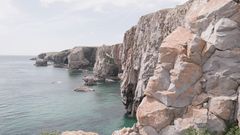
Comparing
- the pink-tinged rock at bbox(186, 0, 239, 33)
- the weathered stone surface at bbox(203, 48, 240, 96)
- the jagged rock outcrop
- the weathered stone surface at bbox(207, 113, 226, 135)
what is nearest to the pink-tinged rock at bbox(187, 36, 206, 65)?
the weathered stone surface at bbox(203, 48, 240, 96)

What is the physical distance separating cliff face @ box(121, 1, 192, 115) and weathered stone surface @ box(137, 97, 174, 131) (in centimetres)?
3018

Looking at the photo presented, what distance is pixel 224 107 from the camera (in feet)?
141

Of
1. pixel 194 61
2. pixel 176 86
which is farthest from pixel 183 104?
pixel 194 61

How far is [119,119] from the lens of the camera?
282 ft

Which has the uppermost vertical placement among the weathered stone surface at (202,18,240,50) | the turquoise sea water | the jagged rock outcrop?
the weathered stone surface at (202,18,240,50)

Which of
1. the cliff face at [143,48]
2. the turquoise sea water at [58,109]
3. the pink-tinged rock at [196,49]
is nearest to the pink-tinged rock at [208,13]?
the pink-tinged rock at [196,49]

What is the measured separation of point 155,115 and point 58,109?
192 feet

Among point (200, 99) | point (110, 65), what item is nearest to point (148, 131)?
point (200, 99)

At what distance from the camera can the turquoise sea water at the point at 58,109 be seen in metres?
80.2

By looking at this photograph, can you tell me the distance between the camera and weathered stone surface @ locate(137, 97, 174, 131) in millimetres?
44875

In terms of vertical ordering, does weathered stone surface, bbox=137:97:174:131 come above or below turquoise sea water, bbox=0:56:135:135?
above

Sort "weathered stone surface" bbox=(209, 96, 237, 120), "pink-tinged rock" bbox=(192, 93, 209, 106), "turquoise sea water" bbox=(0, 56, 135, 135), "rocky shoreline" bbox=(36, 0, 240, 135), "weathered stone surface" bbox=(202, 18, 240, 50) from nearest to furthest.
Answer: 1. "weathered stone surface" bbox=(209, 96, 237, 120)
2. "rocky shoreline" bbox=(36, 0, 240, 135)
3. "weathered stone surface" bbox=(202, 18, 240, 50)
4. "pink-tinged rock" bbox=(192, 93, 209, 106)
5. "turquoise sea water" bbox=(0, 56, 135, 135)

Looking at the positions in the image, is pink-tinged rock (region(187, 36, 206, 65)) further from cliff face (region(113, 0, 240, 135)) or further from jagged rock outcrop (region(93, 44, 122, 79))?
jagged rock outcrop (region(93, 44, 122, 79))

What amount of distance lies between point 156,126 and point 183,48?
383 inches
